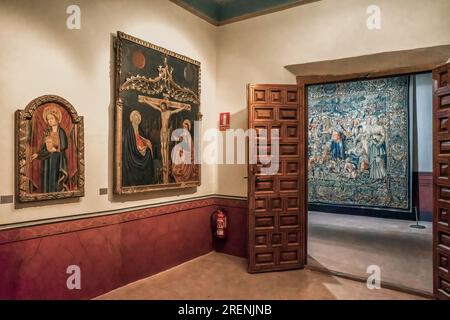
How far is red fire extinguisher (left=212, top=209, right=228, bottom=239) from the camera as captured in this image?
13.7ft

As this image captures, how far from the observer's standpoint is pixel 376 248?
4.58m

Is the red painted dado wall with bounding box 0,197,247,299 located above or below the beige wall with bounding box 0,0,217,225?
below

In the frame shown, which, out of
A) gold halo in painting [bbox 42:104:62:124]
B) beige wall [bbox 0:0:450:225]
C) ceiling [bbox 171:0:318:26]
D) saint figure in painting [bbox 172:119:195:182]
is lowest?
saint figure in painting [bbox 172:119:195:182]

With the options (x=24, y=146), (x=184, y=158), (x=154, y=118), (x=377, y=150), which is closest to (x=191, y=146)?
(x=184, y=158)

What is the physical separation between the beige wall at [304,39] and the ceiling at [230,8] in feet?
0.26

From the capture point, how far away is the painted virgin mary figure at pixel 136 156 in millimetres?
3051

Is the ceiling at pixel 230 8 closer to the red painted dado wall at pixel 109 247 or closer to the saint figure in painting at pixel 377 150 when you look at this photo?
the red painted dado wall at pixel 109 247

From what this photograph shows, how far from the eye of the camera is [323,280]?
3.37 metres

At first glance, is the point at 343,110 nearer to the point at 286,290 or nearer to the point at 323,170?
the point at 323,170

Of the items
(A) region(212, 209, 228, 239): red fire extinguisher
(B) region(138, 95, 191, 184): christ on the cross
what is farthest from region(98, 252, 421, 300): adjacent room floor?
(B) region(138, 95, 191, 184): christ on the cross

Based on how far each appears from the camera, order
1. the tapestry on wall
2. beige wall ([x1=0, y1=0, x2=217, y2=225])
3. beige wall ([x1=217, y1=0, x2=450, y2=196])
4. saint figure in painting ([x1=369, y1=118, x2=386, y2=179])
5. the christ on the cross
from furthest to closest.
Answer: saint figure in painting ([x1=369, y1=118, x2=386, y2=179]), the tapestry on wall, the christ on the cross, beige wall ([x1=217, y1=0, x2=450, y2=196]), beige wall ([x1=0, y1=0, x2=217, y2=225])

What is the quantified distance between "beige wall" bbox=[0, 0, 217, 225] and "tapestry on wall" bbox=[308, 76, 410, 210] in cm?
461

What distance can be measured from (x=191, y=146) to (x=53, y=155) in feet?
5.56

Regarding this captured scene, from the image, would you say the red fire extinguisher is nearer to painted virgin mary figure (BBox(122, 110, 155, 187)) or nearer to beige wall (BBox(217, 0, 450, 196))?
beige wall (BBox(217, 0, 450, 196))
